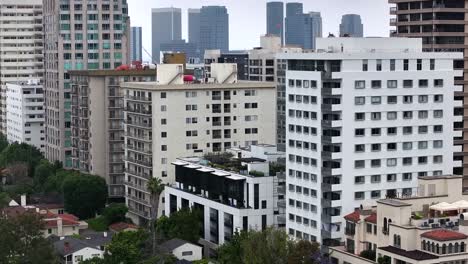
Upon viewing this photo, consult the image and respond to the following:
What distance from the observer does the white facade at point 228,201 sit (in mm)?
88688

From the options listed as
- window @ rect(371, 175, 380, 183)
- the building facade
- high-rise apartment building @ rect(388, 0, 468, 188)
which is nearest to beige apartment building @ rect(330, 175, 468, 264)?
window @ rect(371, 175, 380, 183)

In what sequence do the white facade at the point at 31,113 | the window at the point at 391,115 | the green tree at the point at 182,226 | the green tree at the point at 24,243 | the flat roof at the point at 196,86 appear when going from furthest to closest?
the white facade at the point at 31,113 → the flat roof at the point at 196,86 → the green tree at the point at 182,226 → the window at the point at 391,115 → the green tree at the point at 24,243

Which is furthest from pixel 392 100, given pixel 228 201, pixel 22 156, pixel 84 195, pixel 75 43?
pixel 22 156

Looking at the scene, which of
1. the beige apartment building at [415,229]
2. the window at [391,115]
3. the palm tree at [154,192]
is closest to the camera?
the beige apartment building at [415,229]

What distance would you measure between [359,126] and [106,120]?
54195 mm

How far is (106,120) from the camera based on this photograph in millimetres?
128250

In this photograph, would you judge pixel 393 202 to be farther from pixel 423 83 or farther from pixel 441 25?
pixel 441 25

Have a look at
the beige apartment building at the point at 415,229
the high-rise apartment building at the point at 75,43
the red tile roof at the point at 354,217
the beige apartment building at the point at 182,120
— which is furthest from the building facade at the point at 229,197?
the high-rise apartment building at the point at 75,43

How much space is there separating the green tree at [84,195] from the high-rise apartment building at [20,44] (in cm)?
7808

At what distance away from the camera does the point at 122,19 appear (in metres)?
143

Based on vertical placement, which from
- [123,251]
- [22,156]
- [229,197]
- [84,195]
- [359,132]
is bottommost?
[84,195]

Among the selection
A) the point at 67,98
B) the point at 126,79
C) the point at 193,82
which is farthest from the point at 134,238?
the point at 67,98

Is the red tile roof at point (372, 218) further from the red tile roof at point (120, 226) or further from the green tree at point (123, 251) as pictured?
the red tile roof at point (120, 226)

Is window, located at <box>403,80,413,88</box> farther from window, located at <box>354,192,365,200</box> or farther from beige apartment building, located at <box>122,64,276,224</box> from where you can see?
beige apartment building, located at <box>122,64,276,224</box>
